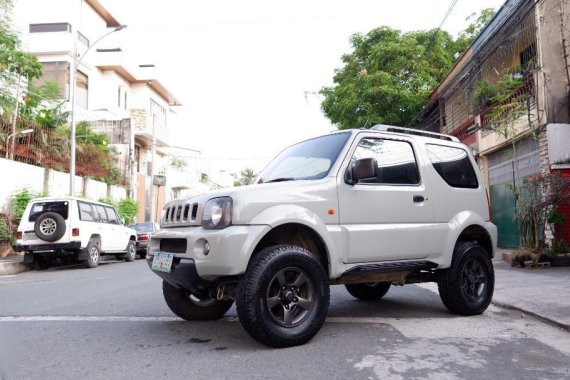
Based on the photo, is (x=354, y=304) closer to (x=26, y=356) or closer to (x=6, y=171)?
(x=26, y=356)

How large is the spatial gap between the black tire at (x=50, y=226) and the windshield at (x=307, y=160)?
8507 millimetres

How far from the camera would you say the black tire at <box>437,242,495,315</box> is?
538 centimetres

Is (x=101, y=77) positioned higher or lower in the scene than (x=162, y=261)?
higher

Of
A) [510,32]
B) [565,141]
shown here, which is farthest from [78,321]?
[510,32]

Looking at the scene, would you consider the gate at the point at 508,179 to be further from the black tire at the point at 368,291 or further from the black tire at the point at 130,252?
the black tire at the point at 130,252

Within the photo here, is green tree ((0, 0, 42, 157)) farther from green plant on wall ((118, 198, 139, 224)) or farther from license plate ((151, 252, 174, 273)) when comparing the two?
license plate ((151, 252, 174, 273))

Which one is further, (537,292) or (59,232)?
(59,232)

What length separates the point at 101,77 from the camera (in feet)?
97.2

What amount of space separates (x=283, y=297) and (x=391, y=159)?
192cm

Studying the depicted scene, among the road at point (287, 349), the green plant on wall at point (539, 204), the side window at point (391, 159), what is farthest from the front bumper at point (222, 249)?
the green plant on wall at point (539, 204)

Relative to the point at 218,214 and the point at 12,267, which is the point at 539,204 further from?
the point at 12,267

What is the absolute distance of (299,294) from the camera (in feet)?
14.2

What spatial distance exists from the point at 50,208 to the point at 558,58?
12.8 m

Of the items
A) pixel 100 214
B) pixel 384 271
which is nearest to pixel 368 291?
pixel 384 271
